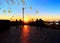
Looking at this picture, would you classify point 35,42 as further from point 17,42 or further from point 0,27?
point 0,27

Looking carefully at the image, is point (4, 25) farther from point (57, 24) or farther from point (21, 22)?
point (21, 22)

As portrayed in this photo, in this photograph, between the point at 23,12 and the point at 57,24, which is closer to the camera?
the point at 57,24

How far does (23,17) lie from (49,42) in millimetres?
32767

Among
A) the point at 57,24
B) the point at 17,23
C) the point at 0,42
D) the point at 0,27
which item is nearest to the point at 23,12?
the point at 17,23

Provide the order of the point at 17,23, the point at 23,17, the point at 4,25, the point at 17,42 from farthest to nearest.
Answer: the point at 23,17, the point at 17,23, the point at 4,25, the point at 17,42

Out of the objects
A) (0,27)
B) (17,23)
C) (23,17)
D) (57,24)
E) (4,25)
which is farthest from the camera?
(23,17)

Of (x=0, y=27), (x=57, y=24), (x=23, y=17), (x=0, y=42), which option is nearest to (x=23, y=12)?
(x=23, y=17)

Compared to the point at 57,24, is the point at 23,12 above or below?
above

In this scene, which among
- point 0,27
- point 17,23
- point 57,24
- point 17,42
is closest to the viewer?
point 17,42

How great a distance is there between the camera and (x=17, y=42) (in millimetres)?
11070

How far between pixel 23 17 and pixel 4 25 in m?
16.7

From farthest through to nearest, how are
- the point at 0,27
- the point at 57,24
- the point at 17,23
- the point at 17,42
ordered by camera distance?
the point at 17,23
the point at 57,24
the point at 0,27
the point at 17,42

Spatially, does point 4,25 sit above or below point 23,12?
below

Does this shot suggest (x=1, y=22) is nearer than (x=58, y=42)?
No
